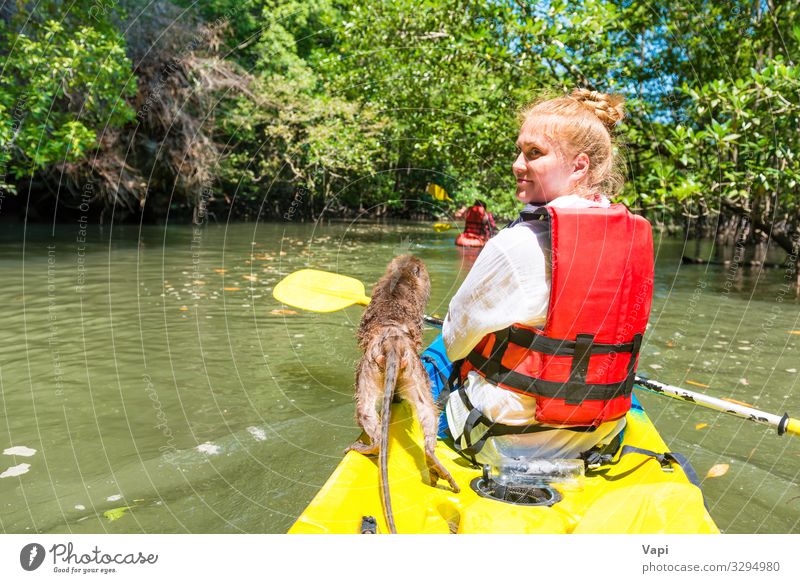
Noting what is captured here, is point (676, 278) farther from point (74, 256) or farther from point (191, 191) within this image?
point (191, 191)

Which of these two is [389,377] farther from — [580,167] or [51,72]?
[51,72]

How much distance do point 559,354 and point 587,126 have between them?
958mm

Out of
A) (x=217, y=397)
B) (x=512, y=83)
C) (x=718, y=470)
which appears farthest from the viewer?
(x=512, y=83)

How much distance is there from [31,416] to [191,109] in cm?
1730

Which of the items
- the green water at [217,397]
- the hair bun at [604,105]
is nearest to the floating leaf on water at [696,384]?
the green water at [217,397]

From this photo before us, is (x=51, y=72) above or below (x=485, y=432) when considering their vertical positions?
above

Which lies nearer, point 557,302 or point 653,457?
point 557,302

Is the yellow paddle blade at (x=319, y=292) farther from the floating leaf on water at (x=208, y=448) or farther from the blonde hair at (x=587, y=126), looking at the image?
the blonde hair at (x=587, y=126)

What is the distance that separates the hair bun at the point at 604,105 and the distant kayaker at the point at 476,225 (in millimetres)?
9407

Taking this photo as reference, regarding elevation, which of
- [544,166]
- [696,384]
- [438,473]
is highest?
[544,166]

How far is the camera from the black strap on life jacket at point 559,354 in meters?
2.50

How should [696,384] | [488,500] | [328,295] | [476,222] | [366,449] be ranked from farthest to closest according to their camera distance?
[476,222] → [696,384] → [328,295] → [366,449] → [488,500]

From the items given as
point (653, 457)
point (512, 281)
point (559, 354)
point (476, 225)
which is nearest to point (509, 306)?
point (512, 281)

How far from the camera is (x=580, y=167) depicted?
2.62 meters
